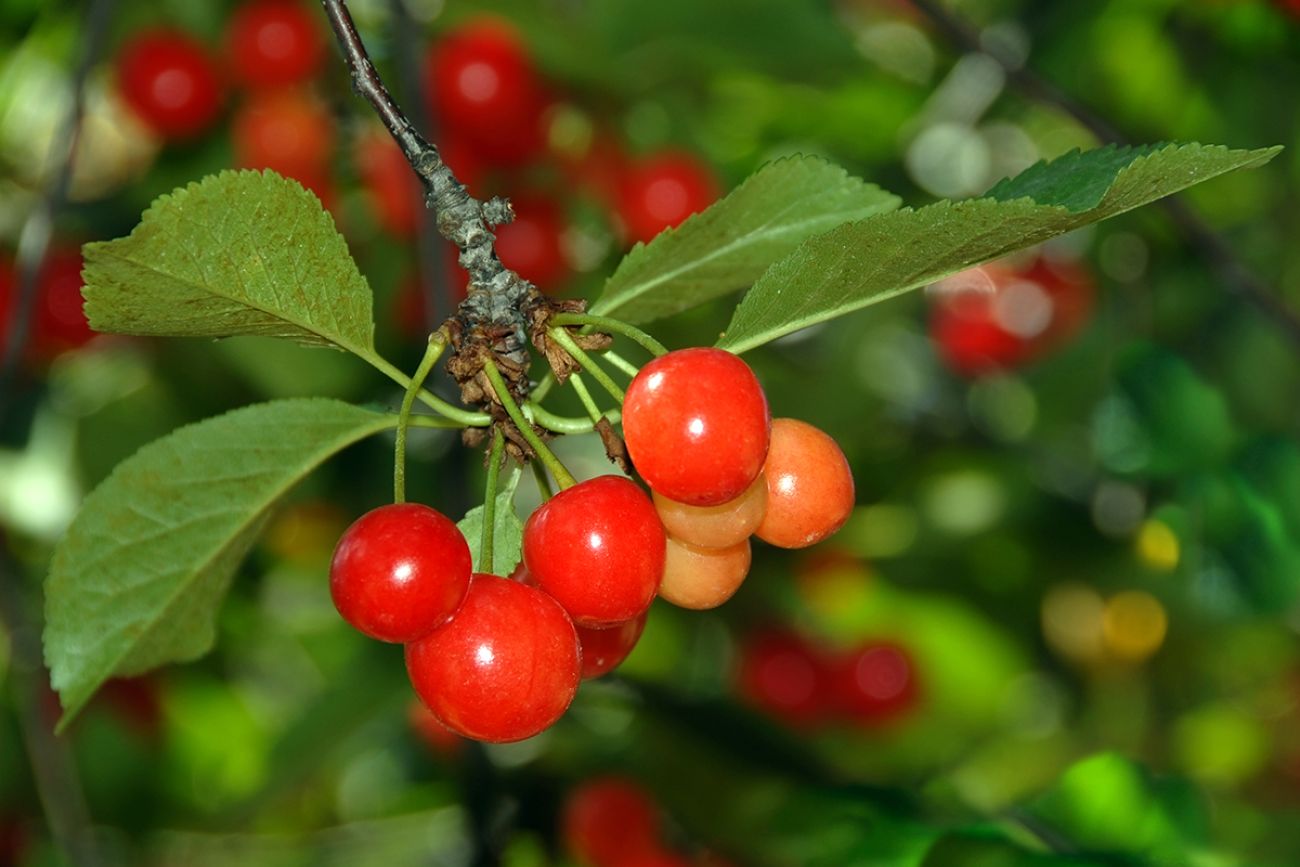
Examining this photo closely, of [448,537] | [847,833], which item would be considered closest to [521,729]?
[448,537]

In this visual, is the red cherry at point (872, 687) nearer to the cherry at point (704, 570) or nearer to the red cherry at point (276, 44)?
the red cherry at point (276, 44)

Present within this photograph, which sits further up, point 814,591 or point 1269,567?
point 814,591

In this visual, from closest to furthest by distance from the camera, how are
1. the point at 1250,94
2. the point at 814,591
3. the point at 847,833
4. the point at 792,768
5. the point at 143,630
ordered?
the point at 143,630 < the point at 847,833 < the point at 792,768 < the point at 1250,94 < the point at 814,591

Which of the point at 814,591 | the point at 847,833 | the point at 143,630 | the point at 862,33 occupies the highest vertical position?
the point at 862,33

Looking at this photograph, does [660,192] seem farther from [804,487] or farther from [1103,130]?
[804,487]

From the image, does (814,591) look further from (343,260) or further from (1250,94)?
(343,260)

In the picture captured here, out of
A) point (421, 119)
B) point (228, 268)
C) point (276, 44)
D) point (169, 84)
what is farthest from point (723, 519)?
point (169, 84)

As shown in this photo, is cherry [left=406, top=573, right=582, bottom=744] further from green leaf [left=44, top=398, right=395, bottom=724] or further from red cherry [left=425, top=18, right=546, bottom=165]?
red cherry [left=425, top=18, right=546, bottom=165]

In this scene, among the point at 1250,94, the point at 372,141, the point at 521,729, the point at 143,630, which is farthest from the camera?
the point at 1250,94

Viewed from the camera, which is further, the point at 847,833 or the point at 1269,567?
the point at 1269,567
